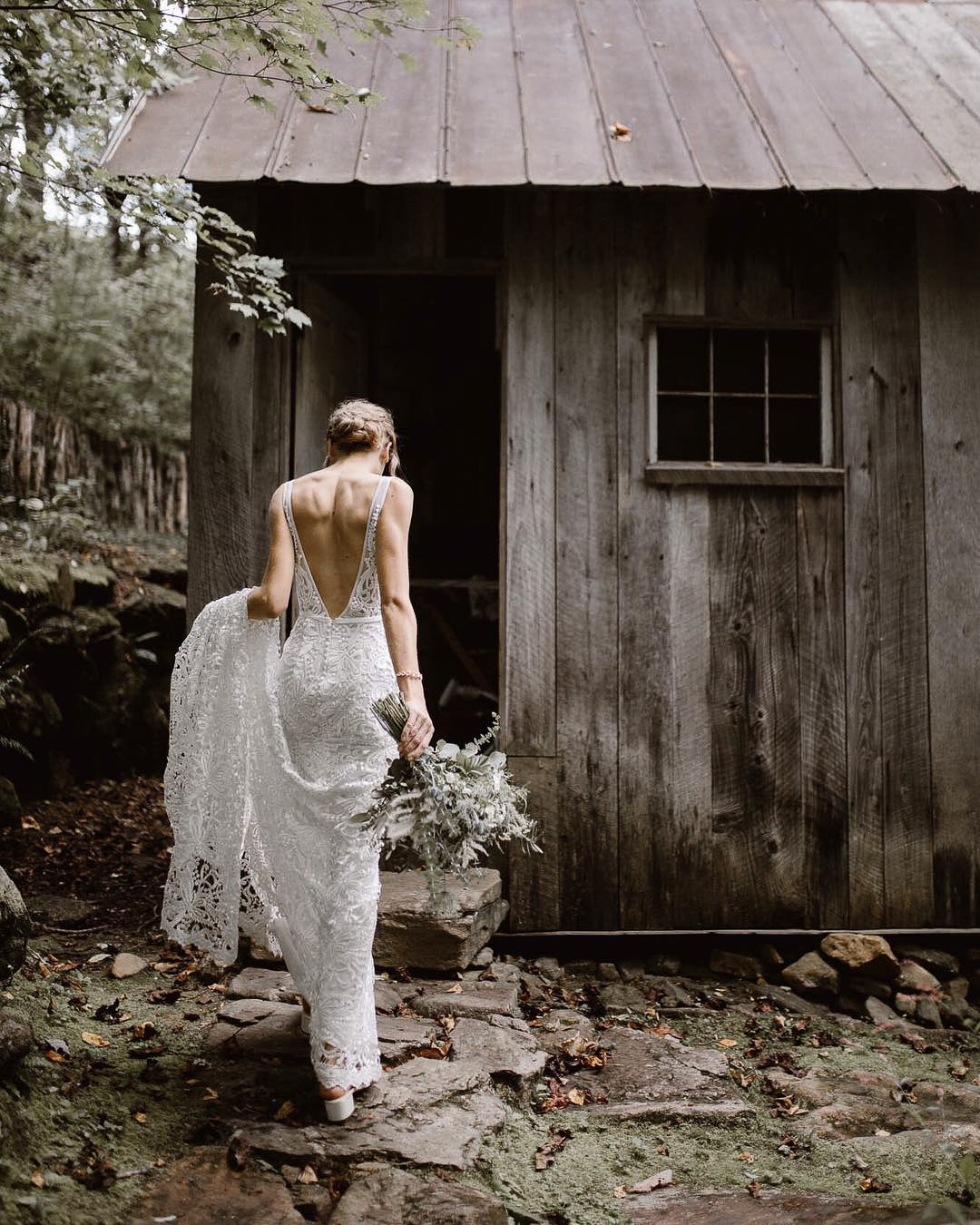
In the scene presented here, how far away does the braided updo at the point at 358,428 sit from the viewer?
3.51 meters

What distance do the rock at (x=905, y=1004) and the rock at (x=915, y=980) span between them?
68 mm

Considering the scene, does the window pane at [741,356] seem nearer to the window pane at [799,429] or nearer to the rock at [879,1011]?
the window pane at [799,429]

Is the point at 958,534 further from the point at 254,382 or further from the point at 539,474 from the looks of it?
the point at 254,382

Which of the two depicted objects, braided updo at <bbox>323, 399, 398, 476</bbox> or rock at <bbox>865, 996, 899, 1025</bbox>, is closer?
braided updo at <bbox>323, 399, 398, 476</bbox>

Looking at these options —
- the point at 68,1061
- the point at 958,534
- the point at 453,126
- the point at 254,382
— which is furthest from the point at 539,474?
the point at 68,1061

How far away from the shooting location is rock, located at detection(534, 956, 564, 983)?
4.98m

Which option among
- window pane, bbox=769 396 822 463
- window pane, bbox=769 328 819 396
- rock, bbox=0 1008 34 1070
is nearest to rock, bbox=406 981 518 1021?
rock, bbox=0 1008 34 1070

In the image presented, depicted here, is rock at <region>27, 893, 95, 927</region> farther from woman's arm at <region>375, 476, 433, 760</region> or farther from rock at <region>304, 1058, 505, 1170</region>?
woman's arm at <region>375, 476, 433, 760</region>

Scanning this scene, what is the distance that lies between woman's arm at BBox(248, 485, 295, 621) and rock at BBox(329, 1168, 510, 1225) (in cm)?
180

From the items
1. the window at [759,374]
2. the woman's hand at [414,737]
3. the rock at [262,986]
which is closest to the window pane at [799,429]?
the window at [759,374]

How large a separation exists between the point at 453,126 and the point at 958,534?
341 cm

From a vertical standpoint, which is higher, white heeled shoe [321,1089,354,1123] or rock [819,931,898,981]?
white heeled shoe [321,1089,354,1123]

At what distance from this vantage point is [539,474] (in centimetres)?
523

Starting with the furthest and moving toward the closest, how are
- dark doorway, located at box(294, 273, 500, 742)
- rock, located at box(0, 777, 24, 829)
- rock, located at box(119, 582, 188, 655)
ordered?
rock, located at box(119, 582, 188, 655) < dark doorway, located at box(294, 273, 500, 742) < rock, located at box(0, 777, 24, 829)
